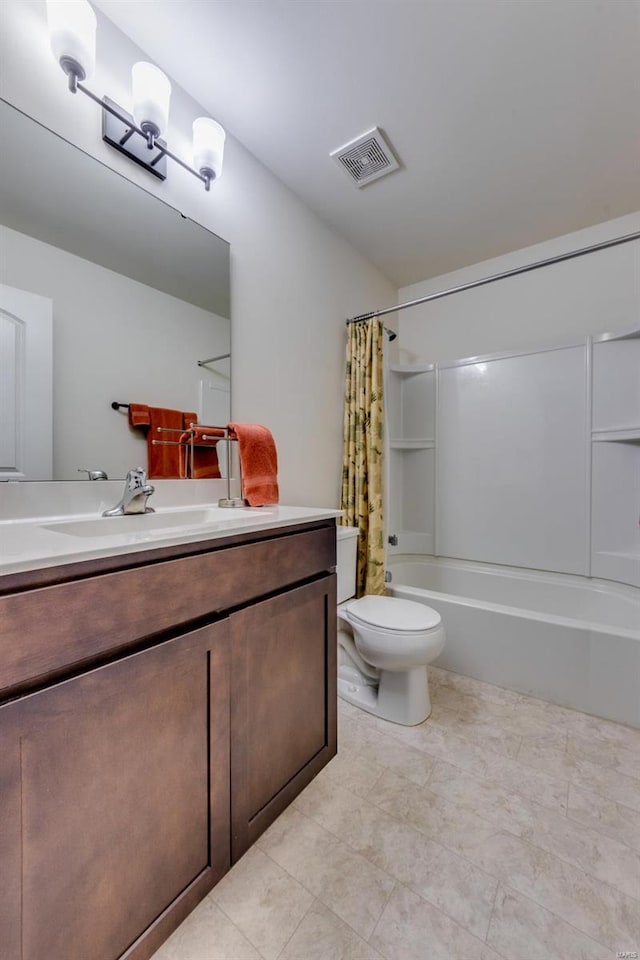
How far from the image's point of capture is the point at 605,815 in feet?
3.81

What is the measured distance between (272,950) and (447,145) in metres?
2.71

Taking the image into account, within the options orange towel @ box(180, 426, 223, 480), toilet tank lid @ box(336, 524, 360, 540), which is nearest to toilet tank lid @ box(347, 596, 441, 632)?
toilet tank lid @ box(336, 524, 360, 540)

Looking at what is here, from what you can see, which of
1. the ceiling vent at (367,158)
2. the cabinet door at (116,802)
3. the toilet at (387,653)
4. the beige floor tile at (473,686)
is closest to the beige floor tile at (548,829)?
the toilet at (387,653)

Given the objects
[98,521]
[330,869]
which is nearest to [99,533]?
[98,521]

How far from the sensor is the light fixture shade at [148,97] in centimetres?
117

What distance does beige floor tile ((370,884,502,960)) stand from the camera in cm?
83

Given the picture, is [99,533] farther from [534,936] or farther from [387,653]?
[534,936]

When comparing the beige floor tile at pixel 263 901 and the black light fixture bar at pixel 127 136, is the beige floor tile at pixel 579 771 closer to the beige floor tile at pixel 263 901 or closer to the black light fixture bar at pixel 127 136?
the beige floor tile at pixel 263 901

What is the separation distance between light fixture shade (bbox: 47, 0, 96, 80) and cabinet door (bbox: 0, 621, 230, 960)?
4.97ft

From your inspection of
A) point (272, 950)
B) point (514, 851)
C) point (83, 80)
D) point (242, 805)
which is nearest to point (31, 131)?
point (83, 80)

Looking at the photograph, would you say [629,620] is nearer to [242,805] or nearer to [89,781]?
[242,805]

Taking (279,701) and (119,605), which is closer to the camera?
(119,605)

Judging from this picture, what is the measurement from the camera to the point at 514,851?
41.5 inches

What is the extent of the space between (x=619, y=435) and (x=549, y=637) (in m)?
1.16
